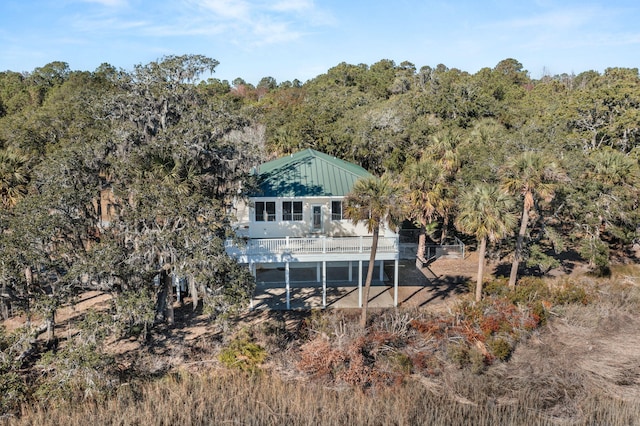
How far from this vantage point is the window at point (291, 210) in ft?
73.8

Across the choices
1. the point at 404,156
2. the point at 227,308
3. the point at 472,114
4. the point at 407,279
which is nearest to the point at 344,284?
the point at 407,279

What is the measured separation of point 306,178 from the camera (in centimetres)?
2289

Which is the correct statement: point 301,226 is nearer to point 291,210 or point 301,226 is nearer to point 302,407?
point 291,210

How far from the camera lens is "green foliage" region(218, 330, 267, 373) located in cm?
1581

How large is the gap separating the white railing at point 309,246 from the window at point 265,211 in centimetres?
231

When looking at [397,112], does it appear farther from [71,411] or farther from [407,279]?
[71,411]

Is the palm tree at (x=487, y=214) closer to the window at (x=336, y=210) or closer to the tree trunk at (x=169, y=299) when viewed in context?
the window at (x=336, y=210)

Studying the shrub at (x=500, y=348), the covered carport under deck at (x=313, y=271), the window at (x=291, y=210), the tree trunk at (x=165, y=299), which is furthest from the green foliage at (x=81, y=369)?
the shrub at (x=500, y=348)

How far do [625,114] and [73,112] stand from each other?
42.6 meters

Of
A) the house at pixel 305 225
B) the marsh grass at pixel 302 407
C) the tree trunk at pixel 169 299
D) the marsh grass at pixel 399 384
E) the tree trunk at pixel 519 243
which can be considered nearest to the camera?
the marsh grass at pixel 302 407

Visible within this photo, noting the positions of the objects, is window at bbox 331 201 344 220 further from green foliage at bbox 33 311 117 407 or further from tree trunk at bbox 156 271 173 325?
green foliage at bbox 33 311 117 407

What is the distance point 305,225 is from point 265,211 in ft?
6.91

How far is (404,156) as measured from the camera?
3594cm

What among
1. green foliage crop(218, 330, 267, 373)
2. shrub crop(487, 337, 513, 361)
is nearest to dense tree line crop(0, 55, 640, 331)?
green foliage crop(218, 330, 267, 373)
